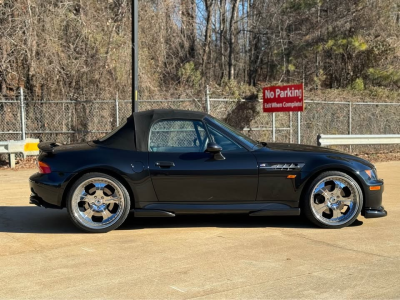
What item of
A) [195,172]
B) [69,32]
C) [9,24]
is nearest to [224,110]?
[69,32]

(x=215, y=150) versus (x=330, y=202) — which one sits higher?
(x=215, y=150)

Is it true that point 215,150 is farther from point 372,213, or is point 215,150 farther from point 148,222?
point 372,213

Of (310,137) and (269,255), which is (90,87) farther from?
(269,255)

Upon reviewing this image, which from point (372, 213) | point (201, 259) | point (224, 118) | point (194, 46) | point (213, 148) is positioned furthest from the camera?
point (194, 46)

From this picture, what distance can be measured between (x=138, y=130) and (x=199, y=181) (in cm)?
99

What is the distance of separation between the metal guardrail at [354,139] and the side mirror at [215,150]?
8400 mm

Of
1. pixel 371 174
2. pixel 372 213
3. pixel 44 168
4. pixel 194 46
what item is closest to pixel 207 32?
pixel 194 46

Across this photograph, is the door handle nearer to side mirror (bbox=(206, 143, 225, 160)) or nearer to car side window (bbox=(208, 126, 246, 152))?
side mirror (bbox=(206, 143, 225, 160))

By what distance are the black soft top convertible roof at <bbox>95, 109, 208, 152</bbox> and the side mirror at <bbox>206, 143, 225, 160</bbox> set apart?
0.48m

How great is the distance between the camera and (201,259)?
4973mm

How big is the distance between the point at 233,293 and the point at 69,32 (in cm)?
1336

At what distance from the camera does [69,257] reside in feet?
16.7

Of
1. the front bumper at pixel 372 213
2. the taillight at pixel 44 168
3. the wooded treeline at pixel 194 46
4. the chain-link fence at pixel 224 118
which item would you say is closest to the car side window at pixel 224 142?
the front bumper at pixel 372 213

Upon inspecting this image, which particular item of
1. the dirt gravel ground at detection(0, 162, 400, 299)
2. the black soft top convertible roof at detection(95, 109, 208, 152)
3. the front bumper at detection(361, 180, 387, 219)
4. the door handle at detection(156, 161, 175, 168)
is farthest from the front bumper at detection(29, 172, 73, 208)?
Answer: the front bumper at detection(361, 180, 387, 219)
